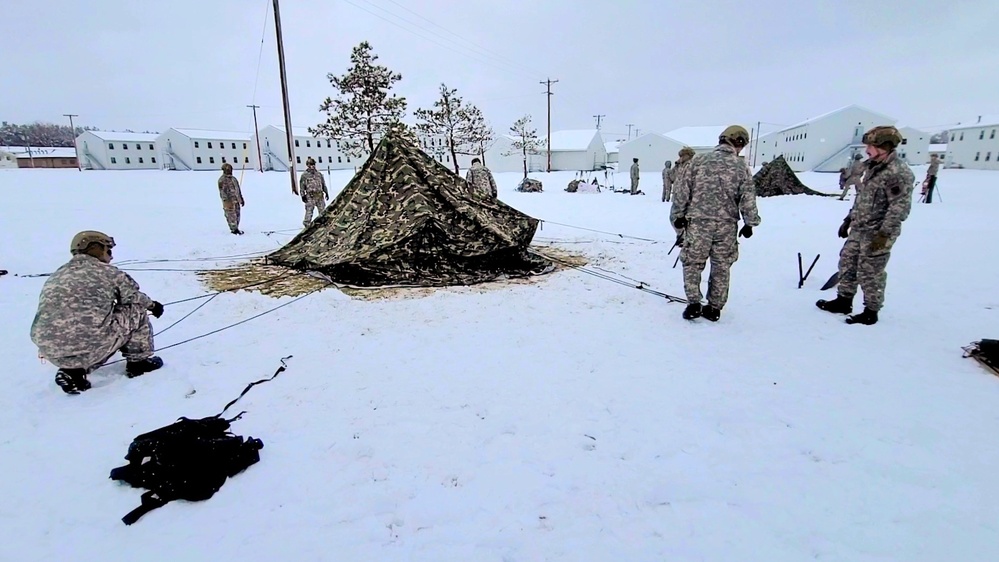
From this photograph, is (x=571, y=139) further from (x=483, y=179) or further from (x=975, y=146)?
(x=483, y=179)

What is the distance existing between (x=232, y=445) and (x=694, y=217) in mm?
4364

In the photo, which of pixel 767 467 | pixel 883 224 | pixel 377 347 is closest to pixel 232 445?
pixel 377 347

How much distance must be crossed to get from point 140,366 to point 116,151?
62206 mm

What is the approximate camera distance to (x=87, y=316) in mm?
3400

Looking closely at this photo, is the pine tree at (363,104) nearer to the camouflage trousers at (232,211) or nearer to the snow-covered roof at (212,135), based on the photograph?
the camouflage trousers at (232,211)

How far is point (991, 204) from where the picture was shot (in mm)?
14008

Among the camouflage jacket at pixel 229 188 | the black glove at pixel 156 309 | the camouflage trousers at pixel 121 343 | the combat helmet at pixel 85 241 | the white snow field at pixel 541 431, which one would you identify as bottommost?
the white snow field at pixel 541 431

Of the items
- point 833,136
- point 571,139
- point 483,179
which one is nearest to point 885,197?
point 483,179

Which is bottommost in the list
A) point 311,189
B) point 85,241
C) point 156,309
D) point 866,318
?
point 866,318

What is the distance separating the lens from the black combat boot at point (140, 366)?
373cm

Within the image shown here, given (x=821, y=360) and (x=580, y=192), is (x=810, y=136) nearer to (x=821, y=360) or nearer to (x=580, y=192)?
(x=580, y=192)

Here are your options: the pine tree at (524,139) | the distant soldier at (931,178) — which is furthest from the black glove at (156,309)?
the pine tree at (524,139)

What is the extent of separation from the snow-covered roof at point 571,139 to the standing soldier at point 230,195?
4281 centimetres

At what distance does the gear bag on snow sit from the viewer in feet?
7.76
